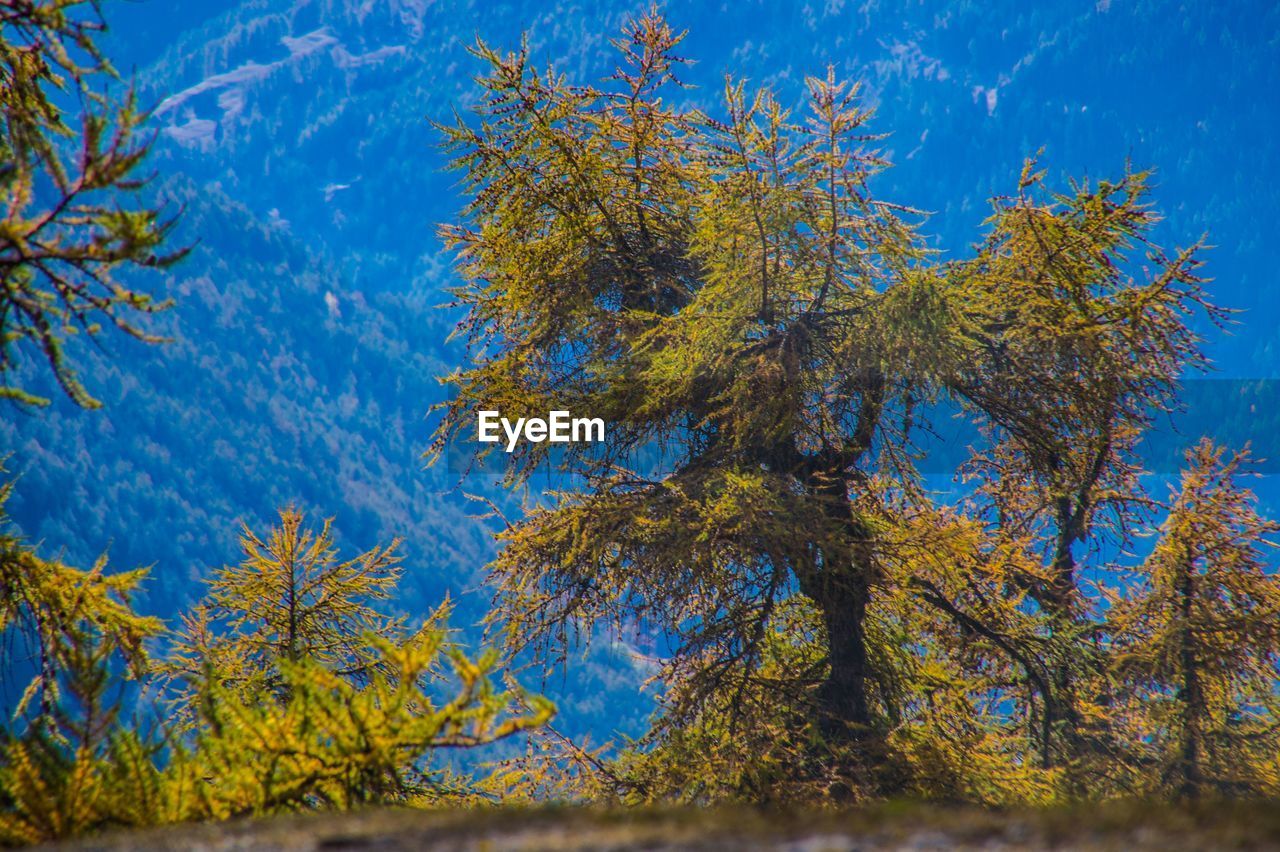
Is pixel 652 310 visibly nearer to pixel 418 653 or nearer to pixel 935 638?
pixel 935 638

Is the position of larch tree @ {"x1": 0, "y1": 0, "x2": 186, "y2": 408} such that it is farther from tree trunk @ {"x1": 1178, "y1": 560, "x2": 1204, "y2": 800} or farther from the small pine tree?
tree trunk @ {"x1": 1178, "y1": 560, "x2": 1204, "y2": 800}

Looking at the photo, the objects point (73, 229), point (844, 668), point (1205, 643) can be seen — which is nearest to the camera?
point (73, 229)

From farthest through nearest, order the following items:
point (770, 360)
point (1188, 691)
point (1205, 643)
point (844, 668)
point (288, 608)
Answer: point (1188, 691)
point (288, 608)
point (1205, 643)
point (844, 668)
point (770, 360)

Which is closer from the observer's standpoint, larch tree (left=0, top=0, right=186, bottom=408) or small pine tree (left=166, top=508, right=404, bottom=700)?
larch tree (left=0, top=0, right=186, bottom=408)

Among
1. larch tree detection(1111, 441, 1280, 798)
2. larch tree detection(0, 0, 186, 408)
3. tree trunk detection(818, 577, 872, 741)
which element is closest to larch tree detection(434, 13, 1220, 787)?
tree trunk detection(818, 577, 872, 741)

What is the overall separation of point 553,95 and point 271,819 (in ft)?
27.6

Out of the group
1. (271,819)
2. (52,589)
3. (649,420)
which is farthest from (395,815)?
(649,420)

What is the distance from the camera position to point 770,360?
9.64 metres

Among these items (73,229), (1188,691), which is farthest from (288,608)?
(1188,691)

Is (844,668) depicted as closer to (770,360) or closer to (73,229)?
(770,360)

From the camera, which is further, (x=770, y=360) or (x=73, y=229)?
(x=770, y=360)

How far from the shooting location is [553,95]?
1100 centimetres

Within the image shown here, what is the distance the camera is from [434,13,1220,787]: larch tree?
369 inches

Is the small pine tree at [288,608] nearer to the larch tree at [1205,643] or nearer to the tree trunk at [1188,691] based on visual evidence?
the larch tree at [1205,643]
